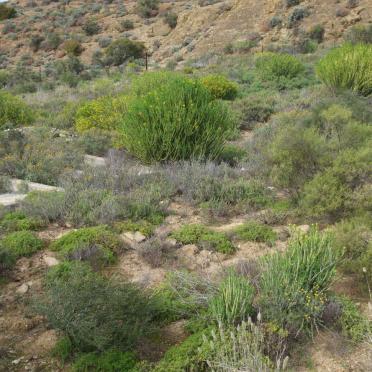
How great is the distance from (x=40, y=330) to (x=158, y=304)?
3.17 feet

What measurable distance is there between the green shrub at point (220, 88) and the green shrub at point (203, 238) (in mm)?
8731

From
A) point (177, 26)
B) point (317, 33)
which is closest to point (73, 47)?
point (177, 26)

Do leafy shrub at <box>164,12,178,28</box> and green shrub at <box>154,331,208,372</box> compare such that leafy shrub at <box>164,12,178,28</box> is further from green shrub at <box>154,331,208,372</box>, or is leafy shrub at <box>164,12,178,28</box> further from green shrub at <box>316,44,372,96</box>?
green shrub at <box>154,331,208,372</box>

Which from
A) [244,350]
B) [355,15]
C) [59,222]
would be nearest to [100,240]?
[59,222]

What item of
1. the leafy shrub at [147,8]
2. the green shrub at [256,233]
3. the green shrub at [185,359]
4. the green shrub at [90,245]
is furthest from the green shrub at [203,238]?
the leafy shrub at [147,8]

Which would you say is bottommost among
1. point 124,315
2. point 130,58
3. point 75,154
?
point 130,58

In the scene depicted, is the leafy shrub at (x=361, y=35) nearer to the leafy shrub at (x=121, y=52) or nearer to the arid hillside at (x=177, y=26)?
the arid hillside at (x=177, y=26)

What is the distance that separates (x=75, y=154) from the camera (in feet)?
26.7

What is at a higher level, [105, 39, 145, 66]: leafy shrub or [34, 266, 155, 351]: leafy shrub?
[34, 266, 155, 351]: leafy shrub

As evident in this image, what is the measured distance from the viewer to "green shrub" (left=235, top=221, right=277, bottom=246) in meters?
5.09

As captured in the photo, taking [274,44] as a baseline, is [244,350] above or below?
above

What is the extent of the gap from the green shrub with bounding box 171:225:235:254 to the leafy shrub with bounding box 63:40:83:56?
106 feet

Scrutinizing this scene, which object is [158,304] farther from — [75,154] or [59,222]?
[75,154]

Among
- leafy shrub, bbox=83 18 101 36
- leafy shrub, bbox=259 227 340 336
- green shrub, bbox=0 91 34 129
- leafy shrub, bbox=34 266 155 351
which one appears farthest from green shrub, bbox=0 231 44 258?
leafy shrub, bbox=83 18 101 36
